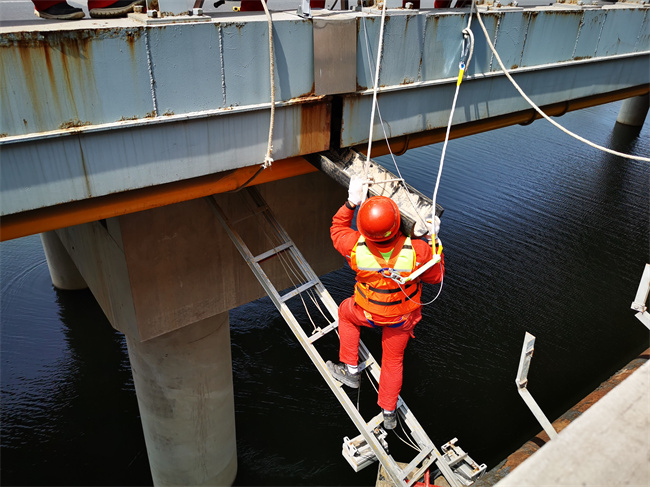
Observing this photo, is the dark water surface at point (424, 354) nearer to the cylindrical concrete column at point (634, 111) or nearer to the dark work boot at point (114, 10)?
the dark work boot at point (114, 10)

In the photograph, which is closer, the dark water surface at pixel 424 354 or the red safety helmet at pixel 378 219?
the red safety helmet at pixel 378 219

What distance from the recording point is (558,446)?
6.03 ft

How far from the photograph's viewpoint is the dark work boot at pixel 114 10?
4.36 meters

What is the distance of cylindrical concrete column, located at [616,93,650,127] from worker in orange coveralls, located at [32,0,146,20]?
27.6 m

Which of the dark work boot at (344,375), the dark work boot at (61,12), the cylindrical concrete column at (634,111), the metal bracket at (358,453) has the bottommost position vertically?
the cylindrical concrete column at (634,111)

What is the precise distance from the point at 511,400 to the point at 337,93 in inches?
360

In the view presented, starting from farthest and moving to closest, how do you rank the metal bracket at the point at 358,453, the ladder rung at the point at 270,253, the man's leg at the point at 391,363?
1. the ladder rung at the point at 270,253
2. the metal bracket at the point at 358,453
3. the man's leg at the point at 391,363

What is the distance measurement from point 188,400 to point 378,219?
5.25m

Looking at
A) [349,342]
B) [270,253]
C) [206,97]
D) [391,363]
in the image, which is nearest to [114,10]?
[206,97]

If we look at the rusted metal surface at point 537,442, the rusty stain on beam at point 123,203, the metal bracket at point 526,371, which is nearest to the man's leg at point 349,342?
the metal bracket at point 526,371

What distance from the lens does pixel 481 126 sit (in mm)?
7281

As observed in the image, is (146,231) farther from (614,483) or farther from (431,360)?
(431,360)

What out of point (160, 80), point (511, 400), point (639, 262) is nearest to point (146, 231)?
point (160, 80)

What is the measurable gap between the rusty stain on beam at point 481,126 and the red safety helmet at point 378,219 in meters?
1.86
